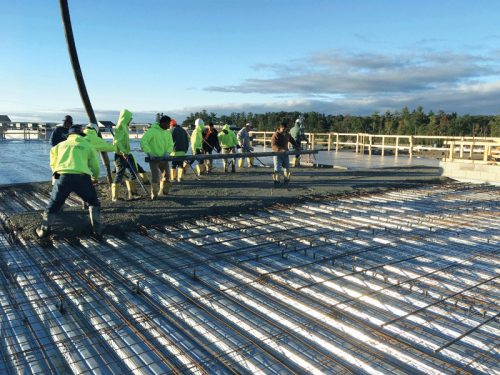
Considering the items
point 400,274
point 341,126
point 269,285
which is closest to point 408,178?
point 400,274

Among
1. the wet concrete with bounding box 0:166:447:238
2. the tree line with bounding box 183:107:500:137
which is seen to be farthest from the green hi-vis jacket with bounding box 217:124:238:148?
the tree line with bounding box 183:107:500:137

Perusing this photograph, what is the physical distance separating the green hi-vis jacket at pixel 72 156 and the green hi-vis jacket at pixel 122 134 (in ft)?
6.15

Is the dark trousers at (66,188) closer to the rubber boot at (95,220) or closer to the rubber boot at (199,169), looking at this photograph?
the rubber boot at (95,220)

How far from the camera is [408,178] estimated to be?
9789mm

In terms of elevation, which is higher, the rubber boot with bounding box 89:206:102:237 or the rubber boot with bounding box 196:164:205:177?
the rubber boot with bounding box 196:164:205:177

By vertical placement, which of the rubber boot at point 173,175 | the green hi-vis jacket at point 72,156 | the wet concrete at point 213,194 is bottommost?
the wet concrete at point 213,194

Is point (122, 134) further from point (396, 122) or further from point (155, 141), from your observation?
point (396, 122)

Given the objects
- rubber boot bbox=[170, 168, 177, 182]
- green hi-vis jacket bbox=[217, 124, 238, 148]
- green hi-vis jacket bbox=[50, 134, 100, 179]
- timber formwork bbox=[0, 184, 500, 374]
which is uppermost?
green hi-vis jacket bbox=[217, 124, 238, 148]

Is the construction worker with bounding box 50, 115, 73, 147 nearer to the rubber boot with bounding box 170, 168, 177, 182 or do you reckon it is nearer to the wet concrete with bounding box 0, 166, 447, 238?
the wet concrete with bounding box 0, 166, 447, 238

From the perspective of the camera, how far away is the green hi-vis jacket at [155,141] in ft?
22.4

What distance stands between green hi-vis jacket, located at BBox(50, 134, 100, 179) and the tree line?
2600 centimetres

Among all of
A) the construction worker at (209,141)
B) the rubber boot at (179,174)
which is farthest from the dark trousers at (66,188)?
the construction worker at (209,141)

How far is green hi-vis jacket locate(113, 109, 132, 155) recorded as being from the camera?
261 inches

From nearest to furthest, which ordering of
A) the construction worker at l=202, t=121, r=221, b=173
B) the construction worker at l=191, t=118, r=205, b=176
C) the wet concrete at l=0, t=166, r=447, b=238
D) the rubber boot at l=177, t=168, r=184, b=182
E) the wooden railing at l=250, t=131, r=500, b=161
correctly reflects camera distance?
the wet concrete at l=0, t=166, r=447, b=238 → the rubber boot at l=177, t=168, r=184, b=182 → the construction worker at l=191, t=118, r=205, b=176 → the construction worker at l=202, t=121, r=221, b=173 → the wooden railing at l=250, t=131, r=500, b=161
